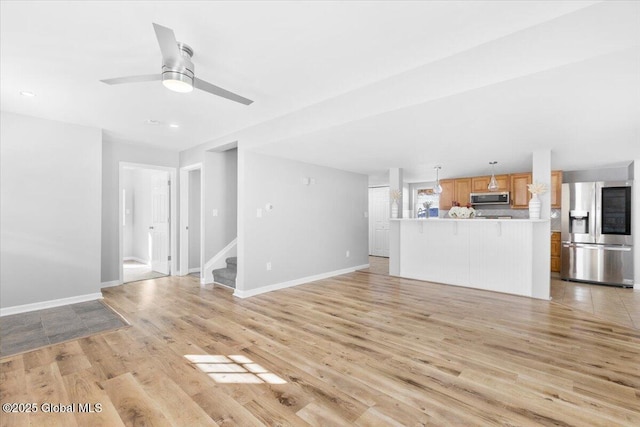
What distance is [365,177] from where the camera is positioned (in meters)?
6.93

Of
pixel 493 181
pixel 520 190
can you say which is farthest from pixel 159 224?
pixel 520 190

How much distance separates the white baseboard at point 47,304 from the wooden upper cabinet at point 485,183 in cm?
752

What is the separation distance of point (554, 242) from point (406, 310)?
4.42 m

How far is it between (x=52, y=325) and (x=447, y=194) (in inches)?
296

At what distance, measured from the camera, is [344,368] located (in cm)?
234

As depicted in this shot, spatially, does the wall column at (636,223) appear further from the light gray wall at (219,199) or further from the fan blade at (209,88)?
the light gray wall at (219,199)

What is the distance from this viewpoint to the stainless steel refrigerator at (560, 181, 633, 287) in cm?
504

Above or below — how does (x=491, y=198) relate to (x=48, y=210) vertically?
above

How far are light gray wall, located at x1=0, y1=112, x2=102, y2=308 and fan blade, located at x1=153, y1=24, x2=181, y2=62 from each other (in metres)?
3.20

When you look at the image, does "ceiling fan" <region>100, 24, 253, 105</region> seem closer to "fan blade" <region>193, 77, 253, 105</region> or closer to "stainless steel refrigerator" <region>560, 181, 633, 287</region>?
"fan blade" <region>193, 77, 253, 105</region>

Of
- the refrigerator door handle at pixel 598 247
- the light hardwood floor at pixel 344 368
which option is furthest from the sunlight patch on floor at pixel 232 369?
the refrigerator door handle at pixel 598 247

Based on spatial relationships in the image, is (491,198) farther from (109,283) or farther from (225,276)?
(109,283)

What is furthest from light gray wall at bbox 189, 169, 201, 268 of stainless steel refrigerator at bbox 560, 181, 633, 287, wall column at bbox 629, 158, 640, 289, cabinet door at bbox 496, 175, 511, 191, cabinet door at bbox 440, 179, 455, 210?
wall column at bbox 629, 158, 640, 289

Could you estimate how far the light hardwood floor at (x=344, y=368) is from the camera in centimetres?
182
